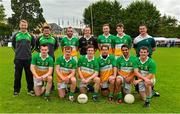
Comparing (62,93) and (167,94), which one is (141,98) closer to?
(167,94)

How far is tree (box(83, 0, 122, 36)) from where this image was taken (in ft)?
241

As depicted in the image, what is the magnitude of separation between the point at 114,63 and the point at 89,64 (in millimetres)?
689

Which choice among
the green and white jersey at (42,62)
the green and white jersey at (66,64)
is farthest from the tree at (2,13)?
the green and white jersey at (66,64)

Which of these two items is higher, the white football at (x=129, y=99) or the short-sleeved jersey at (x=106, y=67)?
the short-sleeved jersey at (x=106, y=67)

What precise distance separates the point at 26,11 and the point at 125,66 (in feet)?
286

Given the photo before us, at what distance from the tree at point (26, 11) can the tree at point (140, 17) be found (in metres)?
25.5

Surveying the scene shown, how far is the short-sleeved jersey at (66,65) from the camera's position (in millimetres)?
10133

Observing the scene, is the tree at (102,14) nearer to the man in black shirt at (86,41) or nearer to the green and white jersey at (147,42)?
the man in black shirt at (86,41)

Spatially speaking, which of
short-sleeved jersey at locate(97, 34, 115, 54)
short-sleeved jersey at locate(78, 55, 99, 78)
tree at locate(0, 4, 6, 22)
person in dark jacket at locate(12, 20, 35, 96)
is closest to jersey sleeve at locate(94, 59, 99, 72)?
short-sleeved jersey at locate(78, 55, 99, 78)

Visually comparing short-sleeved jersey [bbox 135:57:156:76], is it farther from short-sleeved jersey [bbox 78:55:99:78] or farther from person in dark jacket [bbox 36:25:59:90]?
person in dark jacket [bbox 36:25:59:90]

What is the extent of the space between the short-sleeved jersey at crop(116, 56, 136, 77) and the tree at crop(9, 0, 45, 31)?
82.2 metres

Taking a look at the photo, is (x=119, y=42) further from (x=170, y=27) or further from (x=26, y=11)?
(x=170, y=27)

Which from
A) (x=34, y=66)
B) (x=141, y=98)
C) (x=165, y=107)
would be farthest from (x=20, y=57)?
(x=165, y=107)

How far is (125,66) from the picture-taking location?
996 centimetres
